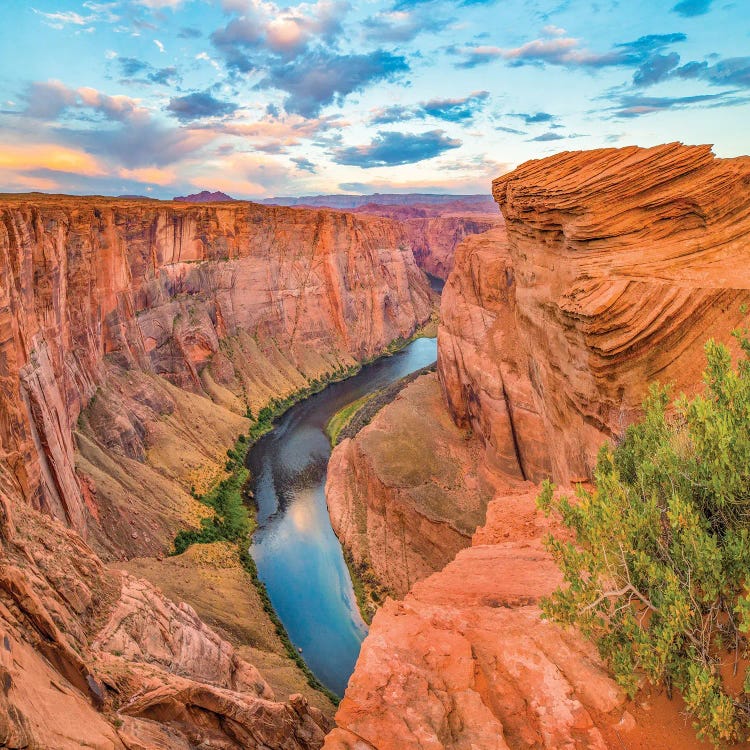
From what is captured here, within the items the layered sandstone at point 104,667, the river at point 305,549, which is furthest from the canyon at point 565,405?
the river at point 305,549

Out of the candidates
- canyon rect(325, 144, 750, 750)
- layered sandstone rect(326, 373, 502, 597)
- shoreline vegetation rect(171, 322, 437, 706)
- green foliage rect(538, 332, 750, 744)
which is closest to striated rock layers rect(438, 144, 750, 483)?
canyon rect(325, 144, 750, 750)

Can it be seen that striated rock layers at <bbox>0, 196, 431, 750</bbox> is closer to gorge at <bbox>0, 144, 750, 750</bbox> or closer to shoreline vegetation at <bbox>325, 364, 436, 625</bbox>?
gorge at <bbox>0, 144, 750, 750</bbox>

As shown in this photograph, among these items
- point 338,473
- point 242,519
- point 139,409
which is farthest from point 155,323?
point 338,473

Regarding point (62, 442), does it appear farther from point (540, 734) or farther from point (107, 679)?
point (540, 734)

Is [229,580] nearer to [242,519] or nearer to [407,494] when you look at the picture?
[242,519]

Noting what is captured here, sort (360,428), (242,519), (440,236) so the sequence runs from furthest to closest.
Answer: (440,236), (360,428), (242,519)

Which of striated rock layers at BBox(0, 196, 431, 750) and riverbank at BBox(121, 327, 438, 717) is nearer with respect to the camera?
striated rock layers at BBox(0, 196, 431, 750)

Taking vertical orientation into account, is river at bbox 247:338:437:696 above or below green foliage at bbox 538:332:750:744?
below

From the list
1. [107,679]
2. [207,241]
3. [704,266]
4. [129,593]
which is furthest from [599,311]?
[207,241]
